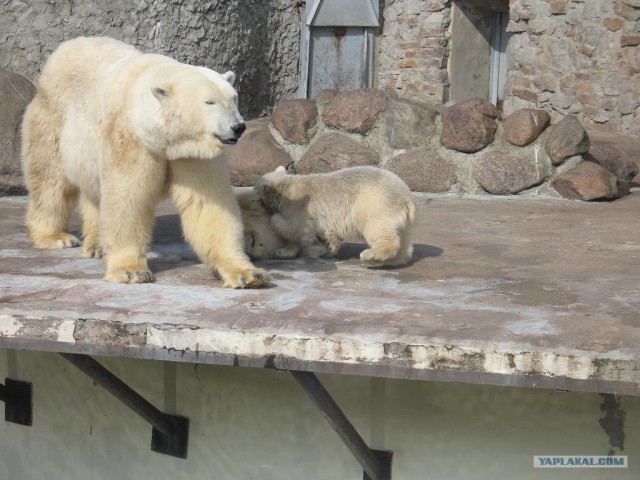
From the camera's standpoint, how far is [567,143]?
6.14m

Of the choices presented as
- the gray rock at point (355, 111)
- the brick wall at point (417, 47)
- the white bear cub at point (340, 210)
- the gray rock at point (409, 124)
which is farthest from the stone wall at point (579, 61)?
the white bear cub at point (340, 210)

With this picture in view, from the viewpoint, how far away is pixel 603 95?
8383 mm

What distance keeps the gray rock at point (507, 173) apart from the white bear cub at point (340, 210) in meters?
2.10

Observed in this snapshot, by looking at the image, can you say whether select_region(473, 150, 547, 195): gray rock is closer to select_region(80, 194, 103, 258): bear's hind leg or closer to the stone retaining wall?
the stone retaining wall

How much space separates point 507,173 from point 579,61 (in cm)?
277

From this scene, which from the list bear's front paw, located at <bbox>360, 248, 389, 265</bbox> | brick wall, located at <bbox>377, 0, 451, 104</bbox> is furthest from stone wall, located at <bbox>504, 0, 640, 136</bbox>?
bear's front paw, located at <bbox>360, 248, 389, 265</bbox>

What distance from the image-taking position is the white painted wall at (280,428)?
3.40 meters

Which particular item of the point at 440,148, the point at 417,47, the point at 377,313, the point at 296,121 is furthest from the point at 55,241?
the point at 417,47

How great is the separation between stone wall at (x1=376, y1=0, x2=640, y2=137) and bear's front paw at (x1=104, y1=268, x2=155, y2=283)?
18.5 ft

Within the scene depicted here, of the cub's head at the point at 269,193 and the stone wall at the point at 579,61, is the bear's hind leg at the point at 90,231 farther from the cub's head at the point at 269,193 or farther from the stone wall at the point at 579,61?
the stone wall at the point at 579,61

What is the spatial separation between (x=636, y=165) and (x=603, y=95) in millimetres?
1938

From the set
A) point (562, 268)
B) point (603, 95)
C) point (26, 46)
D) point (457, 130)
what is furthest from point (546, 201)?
point (26, 46)

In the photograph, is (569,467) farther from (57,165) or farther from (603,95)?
(603,95)

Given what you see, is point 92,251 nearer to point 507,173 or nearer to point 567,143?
point 507,173
